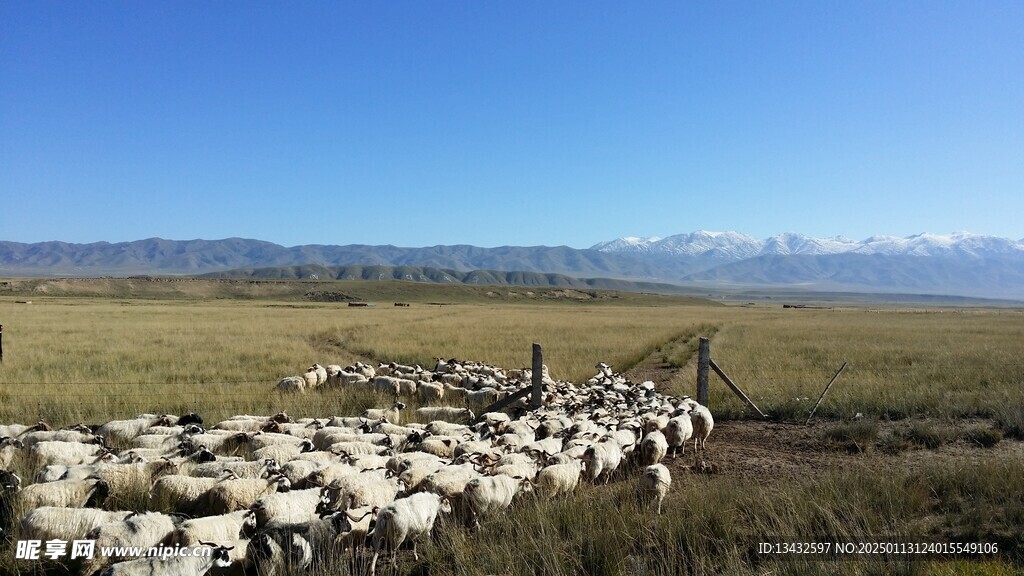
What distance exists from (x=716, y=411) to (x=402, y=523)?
9.24 m

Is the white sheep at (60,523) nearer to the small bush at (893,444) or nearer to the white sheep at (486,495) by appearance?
the white sheep at (486,495)

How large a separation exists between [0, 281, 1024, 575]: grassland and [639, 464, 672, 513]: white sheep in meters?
0.26

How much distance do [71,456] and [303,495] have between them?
4.52 metres

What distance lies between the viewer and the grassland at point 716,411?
5.26m

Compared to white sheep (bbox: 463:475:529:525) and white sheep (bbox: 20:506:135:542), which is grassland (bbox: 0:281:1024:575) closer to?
white sheep (bbox: 463:475:529:525)

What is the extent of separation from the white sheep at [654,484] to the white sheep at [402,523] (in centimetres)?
272

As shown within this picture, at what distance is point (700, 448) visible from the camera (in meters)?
10.3

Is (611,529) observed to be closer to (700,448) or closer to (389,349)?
(700,448)

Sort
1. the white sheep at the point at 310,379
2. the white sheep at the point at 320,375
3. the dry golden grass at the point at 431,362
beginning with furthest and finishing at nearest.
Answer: the white sheep at the point at 320,375 → the white sheep at the point at 310,379 → the dry golden grass at the point at 431,362

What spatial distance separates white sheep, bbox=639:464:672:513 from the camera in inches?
274

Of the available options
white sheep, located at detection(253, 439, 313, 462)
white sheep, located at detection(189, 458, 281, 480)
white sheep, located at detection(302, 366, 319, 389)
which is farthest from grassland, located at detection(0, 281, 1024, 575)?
white sheep, located at detection(253, 439, 313, 462)

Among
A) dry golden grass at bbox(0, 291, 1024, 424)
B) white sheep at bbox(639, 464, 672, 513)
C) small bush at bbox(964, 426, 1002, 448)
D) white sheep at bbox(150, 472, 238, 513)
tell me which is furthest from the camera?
dry golden grass at bbox(0, 291, 1024, 424)

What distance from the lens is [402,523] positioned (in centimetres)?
547

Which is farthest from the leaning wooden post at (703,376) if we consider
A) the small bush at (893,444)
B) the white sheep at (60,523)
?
the white sheep at (60,523)
